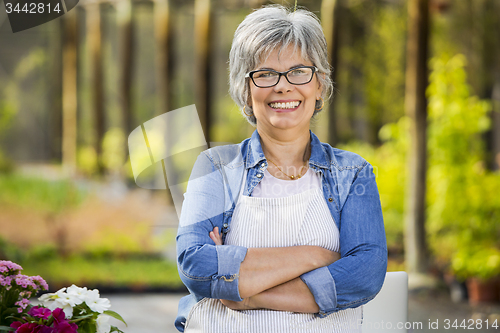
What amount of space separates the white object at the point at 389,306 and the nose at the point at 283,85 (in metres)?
0.66

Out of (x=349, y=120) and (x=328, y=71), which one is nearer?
(x=328, y=71)

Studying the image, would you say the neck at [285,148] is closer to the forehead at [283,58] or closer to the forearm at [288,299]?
the forehead at [283,58]

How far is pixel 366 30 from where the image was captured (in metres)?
7.39

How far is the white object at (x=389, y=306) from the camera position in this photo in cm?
154

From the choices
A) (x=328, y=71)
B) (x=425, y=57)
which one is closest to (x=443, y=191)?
(x=425, y=57)

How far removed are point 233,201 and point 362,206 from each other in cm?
36

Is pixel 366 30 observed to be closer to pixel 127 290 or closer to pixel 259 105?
pixel 127 290

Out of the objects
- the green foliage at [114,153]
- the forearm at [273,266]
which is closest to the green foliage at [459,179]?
the forearm at [273,266]

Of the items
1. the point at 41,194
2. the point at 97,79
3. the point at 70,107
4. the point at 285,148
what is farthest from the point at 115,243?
the point at 285,148

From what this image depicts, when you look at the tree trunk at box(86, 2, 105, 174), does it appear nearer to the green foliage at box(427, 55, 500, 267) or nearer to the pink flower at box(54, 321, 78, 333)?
the green foliage at box(427, 55, 500, 267)

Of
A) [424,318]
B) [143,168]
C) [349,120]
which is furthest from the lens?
[349,120]

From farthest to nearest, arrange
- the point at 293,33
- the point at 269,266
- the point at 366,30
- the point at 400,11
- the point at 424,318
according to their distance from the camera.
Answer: the point at 366,30
the point at 400,11
the point at 424,318
the point at 293,33
the point at 269,266

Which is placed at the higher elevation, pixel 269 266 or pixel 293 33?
pixel 293 33

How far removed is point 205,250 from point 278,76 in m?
0.51
